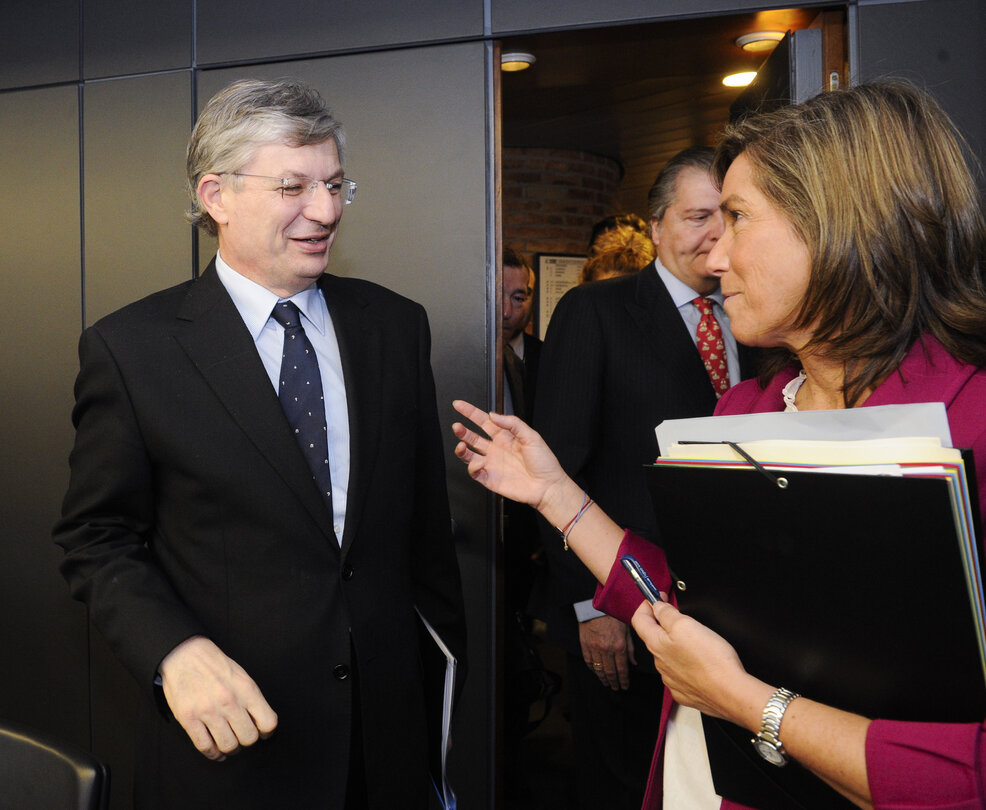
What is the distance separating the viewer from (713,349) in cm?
229

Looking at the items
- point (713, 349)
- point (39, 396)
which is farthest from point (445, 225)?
point (39, 396)

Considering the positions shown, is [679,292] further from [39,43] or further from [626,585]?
[39,43]

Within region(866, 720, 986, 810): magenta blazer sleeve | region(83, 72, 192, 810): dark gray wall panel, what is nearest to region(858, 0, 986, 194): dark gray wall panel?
region(866, 720, 986, 810): magenta blazer sleeve

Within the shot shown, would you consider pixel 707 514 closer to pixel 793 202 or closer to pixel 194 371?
pixel 793 202

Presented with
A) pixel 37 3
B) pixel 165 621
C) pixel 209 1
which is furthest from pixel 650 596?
pixel 37 3

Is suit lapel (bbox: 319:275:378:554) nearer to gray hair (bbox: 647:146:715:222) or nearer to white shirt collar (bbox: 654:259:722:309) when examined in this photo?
white shirt collar (bbox: 654:259:722:309)

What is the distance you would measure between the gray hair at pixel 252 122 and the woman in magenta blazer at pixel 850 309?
2.78ft

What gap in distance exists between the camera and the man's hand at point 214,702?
1152mm

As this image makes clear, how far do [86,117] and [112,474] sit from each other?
6.66 feet

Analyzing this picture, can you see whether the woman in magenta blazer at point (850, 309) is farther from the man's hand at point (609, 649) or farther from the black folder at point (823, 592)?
the man's hand at point (609, 649)

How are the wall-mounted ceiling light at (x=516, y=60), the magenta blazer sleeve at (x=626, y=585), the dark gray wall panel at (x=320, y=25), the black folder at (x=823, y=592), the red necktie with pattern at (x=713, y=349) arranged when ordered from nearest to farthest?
1. the black folder at (x=823, y=592)
2. the magenta blazer sleeve at (x=626, y=585)
3. the red necktie with pattern at (x=713, y=349)
4. the dark gray wall panel at (x=320, y=25)
5. the wall-mounted ceiling light at (x=516, y=60)

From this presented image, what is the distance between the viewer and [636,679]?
224cm

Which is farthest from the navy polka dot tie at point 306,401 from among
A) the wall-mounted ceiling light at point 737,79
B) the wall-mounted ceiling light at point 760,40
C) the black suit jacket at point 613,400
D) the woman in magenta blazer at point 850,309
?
the wall-mounted ceiling light at point 737,79

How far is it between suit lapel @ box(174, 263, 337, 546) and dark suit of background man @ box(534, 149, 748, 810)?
0.90 meters
